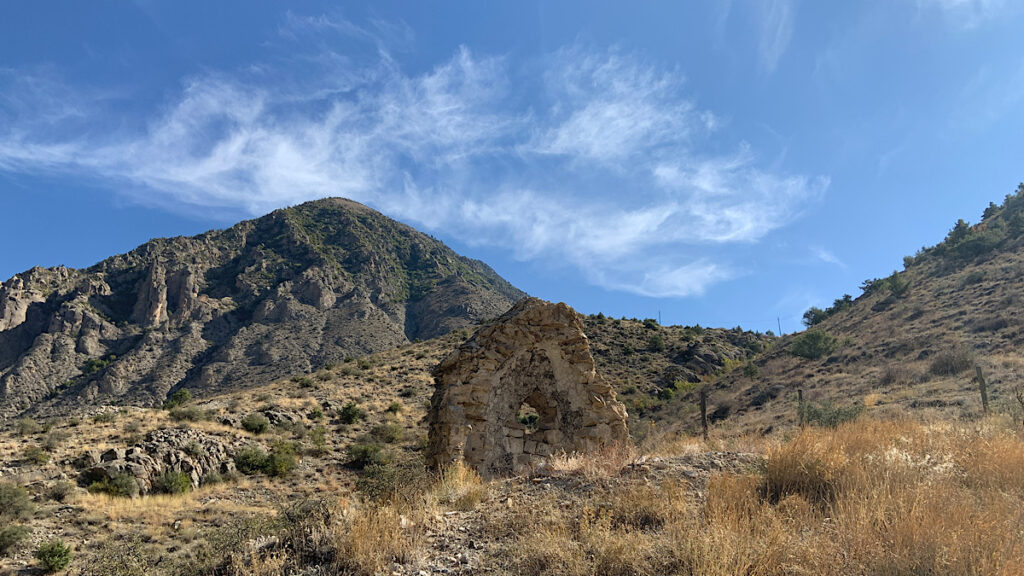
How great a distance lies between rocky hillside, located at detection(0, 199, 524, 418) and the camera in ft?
170

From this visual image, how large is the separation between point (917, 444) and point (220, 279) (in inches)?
3260

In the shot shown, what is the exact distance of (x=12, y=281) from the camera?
→ 226 ft

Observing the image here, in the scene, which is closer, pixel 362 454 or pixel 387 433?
pixel 362 454

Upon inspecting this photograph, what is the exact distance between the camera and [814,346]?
29078 mm

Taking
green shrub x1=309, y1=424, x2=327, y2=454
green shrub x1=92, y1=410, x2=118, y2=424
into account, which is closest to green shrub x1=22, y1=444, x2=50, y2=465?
green shrub x1=92, y1=410, x2=118, y2=424

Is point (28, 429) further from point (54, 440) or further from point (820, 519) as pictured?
point (820, 519)

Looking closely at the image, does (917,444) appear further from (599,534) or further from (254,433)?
(254,433)

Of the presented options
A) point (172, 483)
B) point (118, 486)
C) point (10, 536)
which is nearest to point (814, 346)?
point (172, 483)

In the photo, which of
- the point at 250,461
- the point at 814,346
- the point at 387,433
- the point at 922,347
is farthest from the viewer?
the point at 814,346

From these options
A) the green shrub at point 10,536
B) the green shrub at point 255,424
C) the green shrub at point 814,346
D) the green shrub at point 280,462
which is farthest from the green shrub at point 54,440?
the green shrub at point 814,346

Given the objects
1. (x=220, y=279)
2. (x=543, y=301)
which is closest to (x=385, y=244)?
(x=220, y=279)

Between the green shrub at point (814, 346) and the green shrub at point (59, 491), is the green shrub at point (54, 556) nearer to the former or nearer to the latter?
the green shrub at point (59, 491)

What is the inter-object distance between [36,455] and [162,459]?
11.6 ft

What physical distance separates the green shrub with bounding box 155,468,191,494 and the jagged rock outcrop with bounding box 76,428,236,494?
14 cm
